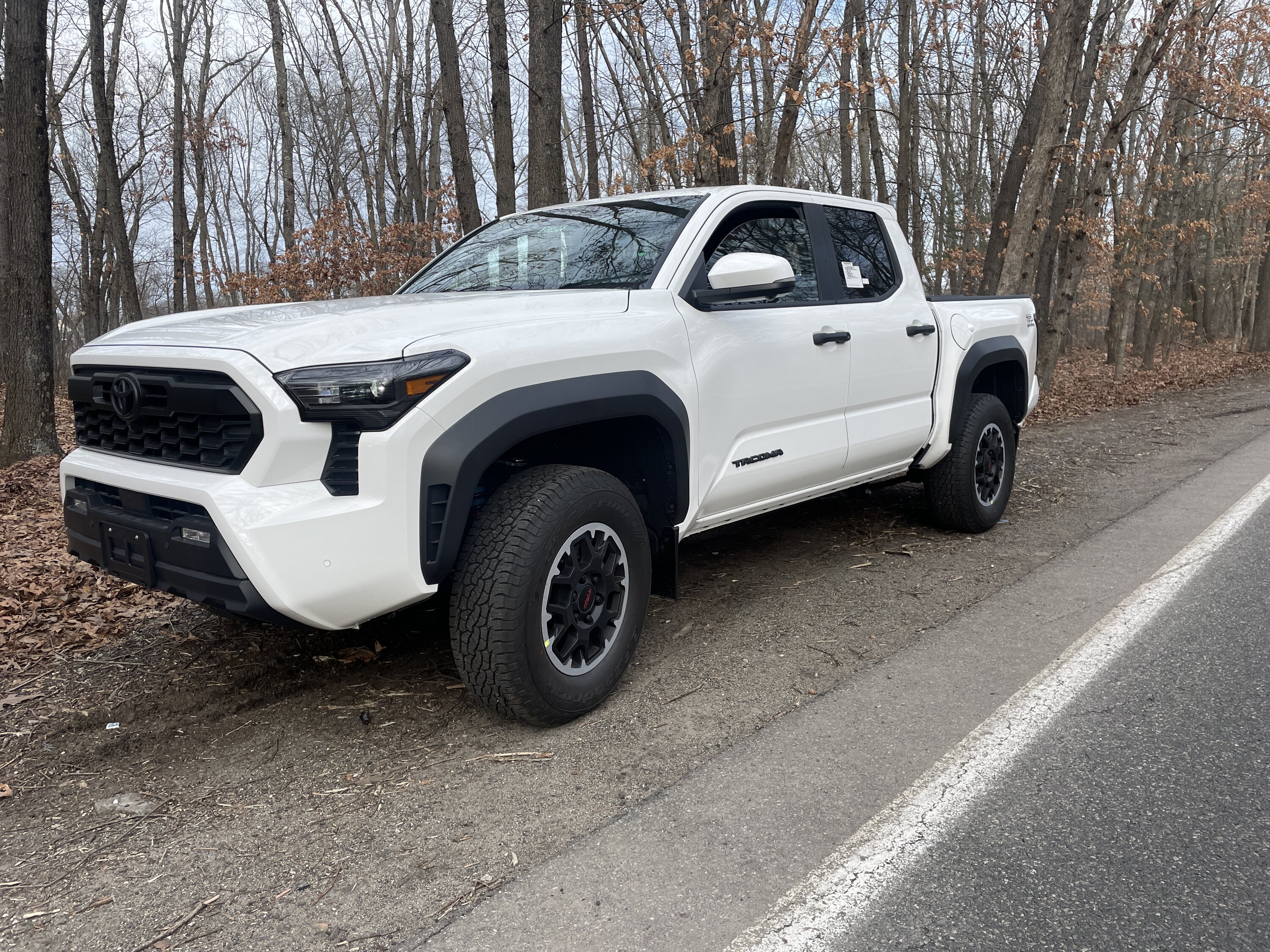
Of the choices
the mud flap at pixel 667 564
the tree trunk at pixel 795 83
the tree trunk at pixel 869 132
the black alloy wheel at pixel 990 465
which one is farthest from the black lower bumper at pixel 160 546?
the tree trunk at pixel 869 132

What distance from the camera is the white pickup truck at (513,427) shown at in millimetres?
2664

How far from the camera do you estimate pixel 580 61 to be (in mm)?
17656

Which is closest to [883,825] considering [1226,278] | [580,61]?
[580,61]

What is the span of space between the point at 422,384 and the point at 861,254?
3.10 meters

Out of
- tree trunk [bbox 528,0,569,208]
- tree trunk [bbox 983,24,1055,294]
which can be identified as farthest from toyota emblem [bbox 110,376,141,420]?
tree trunk [bbox 983,24,1055,294]

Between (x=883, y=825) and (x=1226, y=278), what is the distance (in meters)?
49.0

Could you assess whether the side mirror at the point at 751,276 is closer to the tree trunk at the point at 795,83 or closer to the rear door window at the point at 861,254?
the rear door window at the point at 861,254

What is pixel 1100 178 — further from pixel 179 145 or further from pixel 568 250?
pixel 179 145

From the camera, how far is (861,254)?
4.94m

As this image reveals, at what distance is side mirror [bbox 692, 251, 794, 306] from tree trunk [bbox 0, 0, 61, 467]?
750 cm

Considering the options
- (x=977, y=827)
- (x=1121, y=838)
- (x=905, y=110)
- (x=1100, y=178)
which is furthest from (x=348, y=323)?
(x=905, y=110)

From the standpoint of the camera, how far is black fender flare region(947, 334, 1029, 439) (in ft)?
17.8

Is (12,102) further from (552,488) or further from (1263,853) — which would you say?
(1263,853)

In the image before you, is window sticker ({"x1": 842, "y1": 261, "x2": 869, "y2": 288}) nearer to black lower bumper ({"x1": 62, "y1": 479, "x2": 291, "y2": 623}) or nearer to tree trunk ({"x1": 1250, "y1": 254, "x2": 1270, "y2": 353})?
black lower bumper ({"x1": 62, "y1": 479, "x2": 291, "y2": 623})
